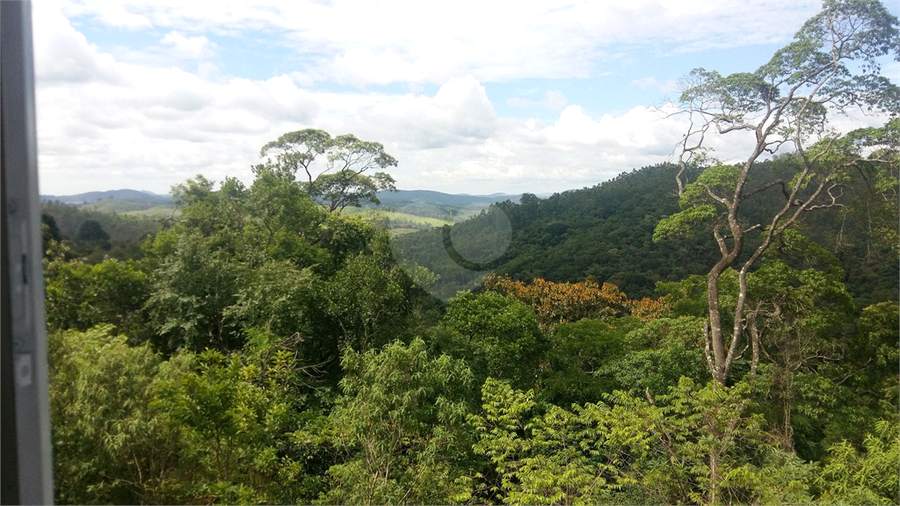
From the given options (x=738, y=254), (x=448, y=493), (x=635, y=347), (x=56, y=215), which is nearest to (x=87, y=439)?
(x=56, y=215)

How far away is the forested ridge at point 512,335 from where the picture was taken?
2.76 m

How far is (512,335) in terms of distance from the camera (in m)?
5.70

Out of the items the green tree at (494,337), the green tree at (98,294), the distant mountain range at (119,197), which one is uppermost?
the distant mountain range at (119,197)

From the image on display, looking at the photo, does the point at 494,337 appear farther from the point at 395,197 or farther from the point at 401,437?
the point at 401,437

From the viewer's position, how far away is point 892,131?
4.22m

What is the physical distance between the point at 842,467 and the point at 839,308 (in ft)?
8.98

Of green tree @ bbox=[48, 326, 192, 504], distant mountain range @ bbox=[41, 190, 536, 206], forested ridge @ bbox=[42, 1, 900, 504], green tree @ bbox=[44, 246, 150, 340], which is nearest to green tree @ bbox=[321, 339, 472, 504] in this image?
forested ridge @ bbox=[42, 1, 900, 504]

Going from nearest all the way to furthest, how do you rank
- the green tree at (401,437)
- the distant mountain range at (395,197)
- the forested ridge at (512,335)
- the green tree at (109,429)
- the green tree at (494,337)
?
the green tree at (109,429)
the forested ridge at (512,335)
the green tree at (401,437)
the distant mountain range at (395,197)
the green tree at (494,337)

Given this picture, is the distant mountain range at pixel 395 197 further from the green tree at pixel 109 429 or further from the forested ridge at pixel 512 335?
the green tree at pixel 109 429

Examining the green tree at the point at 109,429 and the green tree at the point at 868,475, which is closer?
Result: the green tree at the point at 109,429

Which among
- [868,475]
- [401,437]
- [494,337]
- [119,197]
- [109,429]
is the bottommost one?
[868,475]

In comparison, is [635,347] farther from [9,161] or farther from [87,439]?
[9,161]

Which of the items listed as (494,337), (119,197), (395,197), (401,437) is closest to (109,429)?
(401,437)

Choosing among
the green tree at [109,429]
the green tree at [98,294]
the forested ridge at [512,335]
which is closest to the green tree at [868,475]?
the forested ridge at [512,335]
